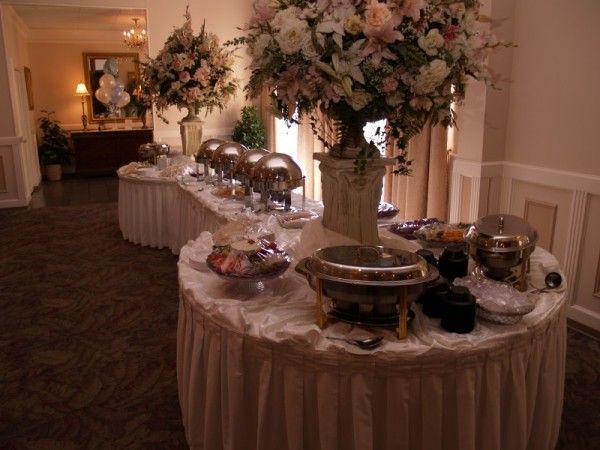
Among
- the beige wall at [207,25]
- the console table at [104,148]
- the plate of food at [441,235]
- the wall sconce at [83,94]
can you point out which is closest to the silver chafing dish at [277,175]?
the plate of food at [441,235]

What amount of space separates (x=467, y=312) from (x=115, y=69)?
36.0 ft

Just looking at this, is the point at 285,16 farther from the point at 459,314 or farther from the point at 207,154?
the point at 207,154

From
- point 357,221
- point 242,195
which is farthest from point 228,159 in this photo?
point 357,221

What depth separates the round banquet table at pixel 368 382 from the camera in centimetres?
137

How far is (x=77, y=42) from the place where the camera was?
34.8ft

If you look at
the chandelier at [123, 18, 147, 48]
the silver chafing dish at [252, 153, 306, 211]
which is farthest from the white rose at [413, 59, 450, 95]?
the chandelier at [123, 18, 147, 48]

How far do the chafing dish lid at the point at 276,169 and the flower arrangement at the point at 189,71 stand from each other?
85.6 inches

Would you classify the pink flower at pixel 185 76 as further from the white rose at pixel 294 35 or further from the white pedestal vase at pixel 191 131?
the white rose at pixel 294 35

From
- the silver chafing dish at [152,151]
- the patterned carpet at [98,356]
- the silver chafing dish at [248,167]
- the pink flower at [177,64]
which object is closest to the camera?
the patterned carpet at [98,356]

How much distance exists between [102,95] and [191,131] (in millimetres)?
5809

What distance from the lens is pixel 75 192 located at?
8625 millimetres

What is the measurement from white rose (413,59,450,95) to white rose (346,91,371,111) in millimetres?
162

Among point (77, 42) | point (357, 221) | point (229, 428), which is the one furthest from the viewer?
point (77, 42)

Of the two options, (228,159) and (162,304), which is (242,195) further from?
(162,304)
